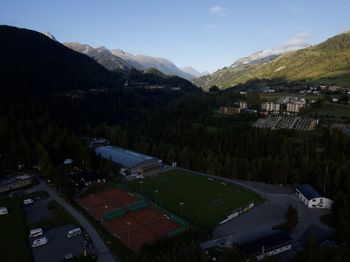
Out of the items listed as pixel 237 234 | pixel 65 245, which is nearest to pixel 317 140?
pixel 237 234

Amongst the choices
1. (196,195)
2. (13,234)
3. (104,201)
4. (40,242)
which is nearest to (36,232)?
(40,242)

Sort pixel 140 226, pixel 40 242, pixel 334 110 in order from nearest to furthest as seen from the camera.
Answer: pixel 40 242, pixel 140 226, pixel 334 110

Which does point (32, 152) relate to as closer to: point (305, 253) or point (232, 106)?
point (305, 253)

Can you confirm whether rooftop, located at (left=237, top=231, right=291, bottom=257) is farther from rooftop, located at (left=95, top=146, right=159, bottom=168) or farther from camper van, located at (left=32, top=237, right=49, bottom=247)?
rooftop, located at (left=95, top=146, right=159, bottom=168)

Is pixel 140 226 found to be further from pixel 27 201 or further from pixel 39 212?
pixel 27 201

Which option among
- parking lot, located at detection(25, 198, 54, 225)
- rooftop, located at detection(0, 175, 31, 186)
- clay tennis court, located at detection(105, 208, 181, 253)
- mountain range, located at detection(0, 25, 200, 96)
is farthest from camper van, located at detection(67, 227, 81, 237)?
mountain range, located at detection(0, 25, 200, 96)

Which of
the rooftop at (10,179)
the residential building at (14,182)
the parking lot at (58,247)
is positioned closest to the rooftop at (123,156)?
the residential building at (14,182)

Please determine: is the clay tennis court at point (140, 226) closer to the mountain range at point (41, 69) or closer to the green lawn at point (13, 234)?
the green lawn at point (13, 234)
